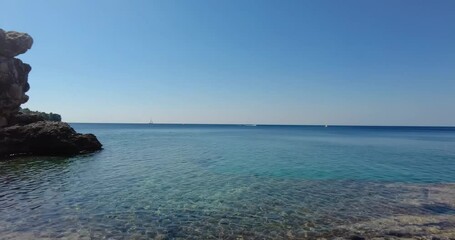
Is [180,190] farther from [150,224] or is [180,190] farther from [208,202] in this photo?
[150,224]

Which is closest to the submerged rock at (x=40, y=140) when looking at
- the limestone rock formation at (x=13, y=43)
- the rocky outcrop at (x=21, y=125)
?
the rocky outcrop at (x=21, y=125)

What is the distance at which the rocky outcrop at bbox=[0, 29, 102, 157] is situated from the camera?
1614 inches

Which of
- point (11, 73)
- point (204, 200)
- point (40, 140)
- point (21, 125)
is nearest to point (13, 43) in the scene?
point (11, 73)

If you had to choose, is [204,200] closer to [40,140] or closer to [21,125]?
[40,140]

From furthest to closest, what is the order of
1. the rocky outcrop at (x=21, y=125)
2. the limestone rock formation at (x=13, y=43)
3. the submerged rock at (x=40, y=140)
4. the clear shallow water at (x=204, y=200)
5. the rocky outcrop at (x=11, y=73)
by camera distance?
the limestone rock formation at (x=13, y=43) < the rocky outcrop at (x=11, y=73) < the rocky outcrop at (x=21, y=125) < the submerged rock at (x=40, y=140) < the clear shallow water at (x=204, y=200)

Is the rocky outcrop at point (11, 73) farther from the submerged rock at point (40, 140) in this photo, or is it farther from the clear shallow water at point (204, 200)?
the clear shallow water at point (204, 200)

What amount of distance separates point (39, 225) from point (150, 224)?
16.0 feet

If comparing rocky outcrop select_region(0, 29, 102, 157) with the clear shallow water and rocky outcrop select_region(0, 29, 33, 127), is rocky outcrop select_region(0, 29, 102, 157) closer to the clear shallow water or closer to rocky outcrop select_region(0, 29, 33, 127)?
rocky outcrop select_region(0, 29, 33, 127)

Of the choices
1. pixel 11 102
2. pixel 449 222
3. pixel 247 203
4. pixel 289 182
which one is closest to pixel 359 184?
pixel 289 182

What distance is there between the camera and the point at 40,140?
4194 centimetres

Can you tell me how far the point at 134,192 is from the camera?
66.6 feet

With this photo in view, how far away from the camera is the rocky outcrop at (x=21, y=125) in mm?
41000

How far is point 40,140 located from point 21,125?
295 inches

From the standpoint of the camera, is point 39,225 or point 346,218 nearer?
point 39,225
